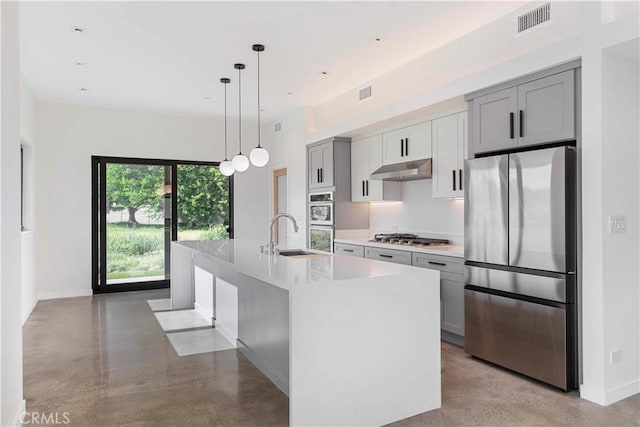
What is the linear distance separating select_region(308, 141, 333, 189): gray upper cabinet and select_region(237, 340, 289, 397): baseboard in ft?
9.37

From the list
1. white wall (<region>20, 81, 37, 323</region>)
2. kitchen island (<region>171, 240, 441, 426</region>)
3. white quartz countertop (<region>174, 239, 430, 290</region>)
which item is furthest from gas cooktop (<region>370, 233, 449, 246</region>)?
white wall (<region>20, 81, 37, 323</region>)

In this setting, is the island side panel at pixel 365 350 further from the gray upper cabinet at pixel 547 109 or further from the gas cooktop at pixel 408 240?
the gas cooktop at pixel 408 240

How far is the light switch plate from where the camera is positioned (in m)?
2.85

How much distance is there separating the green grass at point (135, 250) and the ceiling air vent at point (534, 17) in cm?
566

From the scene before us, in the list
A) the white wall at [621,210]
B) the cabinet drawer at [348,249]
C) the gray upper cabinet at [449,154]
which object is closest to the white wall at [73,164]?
the cabinet drawer at [348,249]

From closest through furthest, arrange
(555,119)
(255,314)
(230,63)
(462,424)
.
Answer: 1. (462,424)
2. (555,119)
3. (255,314)
4. (230,63)

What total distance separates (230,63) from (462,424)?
3963mm

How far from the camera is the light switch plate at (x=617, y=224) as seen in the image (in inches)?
112

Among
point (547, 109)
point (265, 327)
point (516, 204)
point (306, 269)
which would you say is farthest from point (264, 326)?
point (547, 109)

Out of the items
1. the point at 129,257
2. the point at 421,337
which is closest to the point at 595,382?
the point at 421,337

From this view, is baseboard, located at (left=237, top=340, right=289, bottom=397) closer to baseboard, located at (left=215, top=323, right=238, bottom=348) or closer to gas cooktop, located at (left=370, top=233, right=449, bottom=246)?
baseboard, located at (left=215, top=323, right=238, bottom=348)

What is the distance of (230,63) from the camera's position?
4.73 metres

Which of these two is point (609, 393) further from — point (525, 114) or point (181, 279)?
point (181, 279)

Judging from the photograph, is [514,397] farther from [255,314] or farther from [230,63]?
[230,63]
